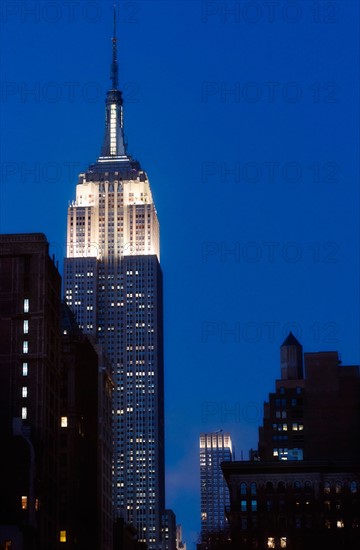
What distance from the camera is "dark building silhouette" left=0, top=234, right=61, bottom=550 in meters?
157

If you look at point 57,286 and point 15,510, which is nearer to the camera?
point 15,510

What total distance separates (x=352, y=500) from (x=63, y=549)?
47.1 m

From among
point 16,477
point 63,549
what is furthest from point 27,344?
point 63,549

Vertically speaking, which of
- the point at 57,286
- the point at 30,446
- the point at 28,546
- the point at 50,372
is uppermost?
the point at 57,286

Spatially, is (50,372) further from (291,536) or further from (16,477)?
(291,536)

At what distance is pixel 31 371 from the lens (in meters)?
165

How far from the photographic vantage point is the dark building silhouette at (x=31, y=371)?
156875mm

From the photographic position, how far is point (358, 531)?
6772 inches

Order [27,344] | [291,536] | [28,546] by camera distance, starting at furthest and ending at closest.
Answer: [291,536] → [27,344] → [28,546]

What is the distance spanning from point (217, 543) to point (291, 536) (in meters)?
11.5

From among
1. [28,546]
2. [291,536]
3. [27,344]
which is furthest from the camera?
[291,536]

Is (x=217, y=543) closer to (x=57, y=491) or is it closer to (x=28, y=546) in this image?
(x=57, y=491)

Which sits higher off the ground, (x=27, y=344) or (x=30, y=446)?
(x=27, y=344)

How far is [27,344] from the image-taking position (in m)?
166
